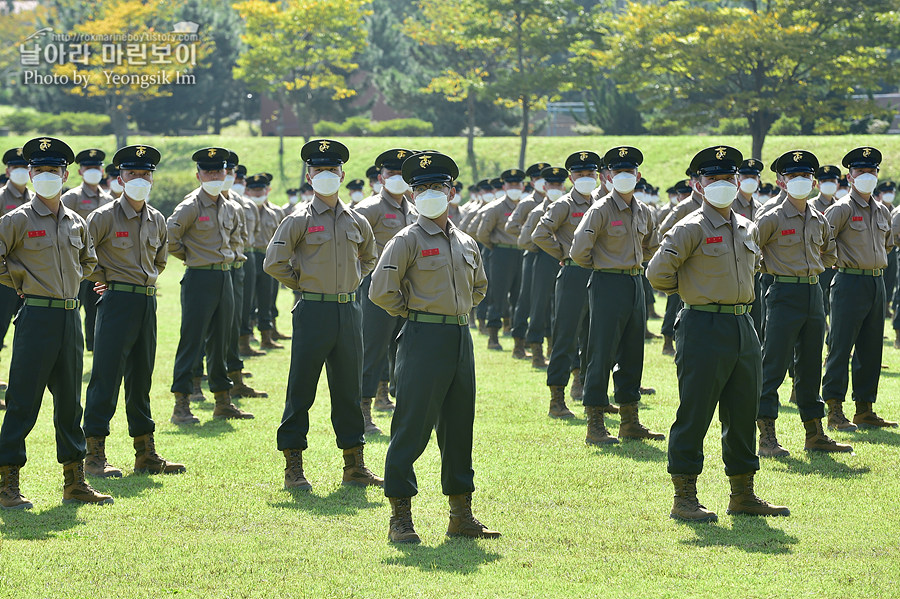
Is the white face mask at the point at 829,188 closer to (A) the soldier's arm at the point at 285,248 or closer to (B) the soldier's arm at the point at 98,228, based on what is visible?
(A) the soldier's arm at the point at 285,248

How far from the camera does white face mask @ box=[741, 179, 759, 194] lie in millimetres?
11984

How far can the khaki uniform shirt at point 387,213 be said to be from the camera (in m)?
11.2

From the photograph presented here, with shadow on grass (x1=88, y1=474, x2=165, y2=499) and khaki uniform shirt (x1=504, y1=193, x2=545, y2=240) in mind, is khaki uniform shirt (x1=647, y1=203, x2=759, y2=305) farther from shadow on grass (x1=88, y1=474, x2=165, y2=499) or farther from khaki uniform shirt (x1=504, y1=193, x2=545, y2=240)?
khaki uniform shirt (x1=504, y1=193, x2=545, y2=240)

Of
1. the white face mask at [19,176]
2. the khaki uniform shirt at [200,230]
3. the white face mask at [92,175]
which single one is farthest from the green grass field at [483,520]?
the white face mask at [92,175]

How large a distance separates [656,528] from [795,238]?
344cm

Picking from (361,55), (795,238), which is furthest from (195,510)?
(361,55)

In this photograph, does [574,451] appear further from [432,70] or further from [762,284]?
[432,70]

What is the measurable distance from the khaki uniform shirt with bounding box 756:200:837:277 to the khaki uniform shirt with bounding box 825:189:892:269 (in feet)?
2.61

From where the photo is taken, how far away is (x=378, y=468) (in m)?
9.26

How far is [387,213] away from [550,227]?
194cm

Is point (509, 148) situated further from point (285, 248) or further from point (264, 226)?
point (285, 248)

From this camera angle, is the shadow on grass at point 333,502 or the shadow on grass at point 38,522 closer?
the shadow on grass at point 38,522

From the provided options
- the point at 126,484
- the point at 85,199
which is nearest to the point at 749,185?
the point at 126,484

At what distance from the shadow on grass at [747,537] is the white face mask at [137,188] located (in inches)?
200
